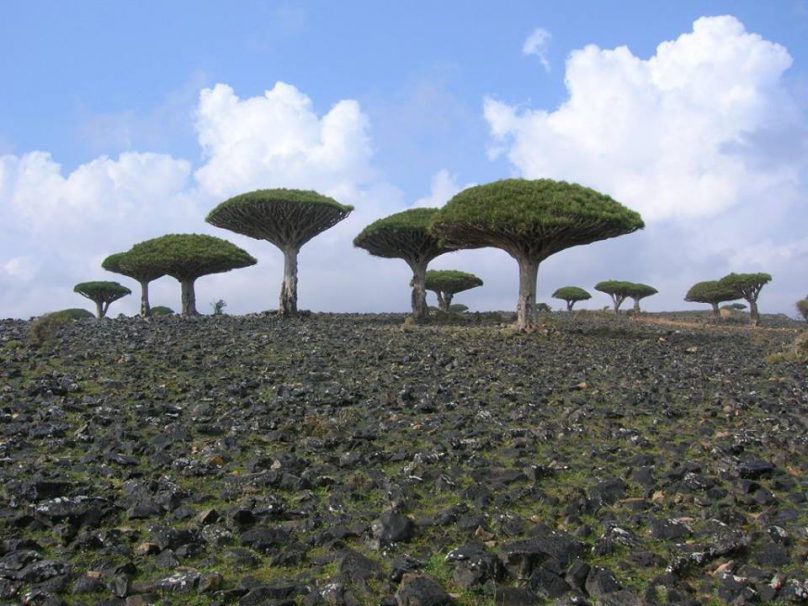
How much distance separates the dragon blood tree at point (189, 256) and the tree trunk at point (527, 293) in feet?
64.3

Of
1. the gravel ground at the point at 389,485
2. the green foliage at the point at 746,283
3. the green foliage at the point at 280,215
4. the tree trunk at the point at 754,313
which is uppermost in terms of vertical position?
the green foliage at the point at 280,215

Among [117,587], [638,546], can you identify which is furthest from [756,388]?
[117,587]

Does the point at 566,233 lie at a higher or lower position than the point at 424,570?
higher

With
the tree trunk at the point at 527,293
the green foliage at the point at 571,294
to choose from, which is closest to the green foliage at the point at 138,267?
Result: the tree trunk at the point at 527,293

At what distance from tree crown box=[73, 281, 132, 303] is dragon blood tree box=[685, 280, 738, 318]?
55602 millimetres

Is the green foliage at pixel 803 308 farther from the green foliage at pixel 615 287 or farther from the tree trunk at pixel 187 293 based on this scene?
the tree trunk at pixel 187 293

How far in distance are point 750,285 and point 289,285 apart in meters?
38.1

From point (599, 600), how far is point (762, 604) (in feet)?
4.16

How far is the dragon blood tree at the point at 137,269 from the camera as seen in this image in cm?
4050

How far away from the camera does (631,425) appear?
10766 mm

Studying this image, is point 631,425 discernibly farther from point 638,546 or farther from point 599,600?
point 599,600

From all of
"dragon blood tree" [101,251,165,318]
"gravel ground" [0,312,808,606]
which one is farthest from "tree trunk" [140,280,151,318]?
"gravel ground" [0,312,808,606]

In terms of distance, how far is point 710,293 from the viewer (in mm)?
56875

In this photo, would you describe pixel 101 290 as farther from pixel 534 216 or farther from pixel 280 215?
pixel 534 216
